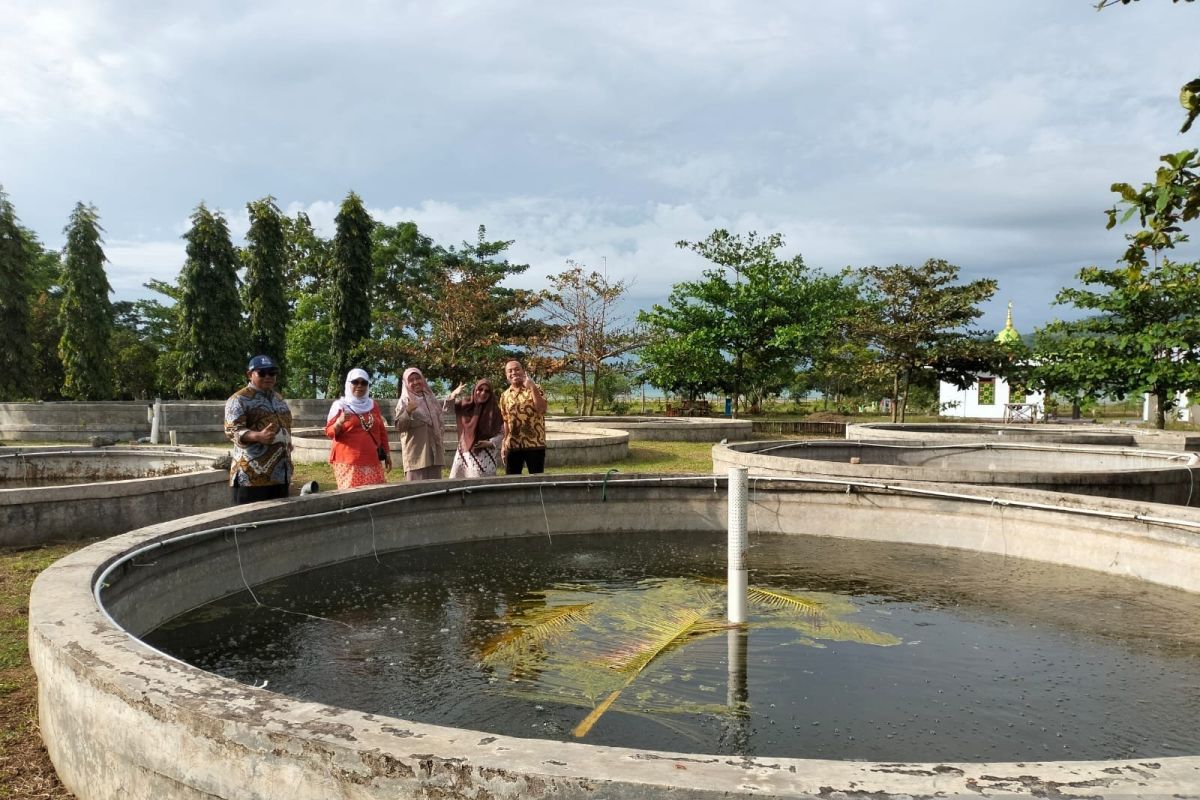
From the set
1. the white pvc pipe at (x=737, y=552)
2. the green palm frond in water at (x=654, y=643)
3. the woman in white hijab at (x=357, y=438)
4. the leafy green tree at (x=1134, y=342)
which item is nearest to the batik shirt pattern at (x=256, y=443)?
the woman in white hijab at (x=357, y=438)

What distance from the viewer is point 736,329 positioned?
3089 cm

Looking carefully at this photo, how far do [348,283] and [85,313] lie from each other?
9665 mm

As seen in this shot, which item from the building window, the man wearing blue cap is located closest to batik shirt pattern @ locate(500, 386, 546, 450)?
the man wearing blue cap

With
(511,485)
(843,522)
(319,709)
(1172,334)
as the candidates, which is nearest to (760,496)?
(843,522)

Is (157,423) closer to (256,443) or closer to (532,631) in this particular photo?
(256,443)

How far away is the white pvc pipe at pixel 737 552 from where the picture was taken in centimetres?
531

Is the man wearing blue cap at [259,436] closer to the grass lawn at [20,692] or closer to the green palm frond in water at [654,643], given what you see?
the grass lawn at [20,692]

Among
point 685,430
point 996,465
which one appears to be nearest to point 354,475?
point 996,465

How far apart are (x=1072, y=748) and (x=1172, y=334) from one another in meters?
23.7

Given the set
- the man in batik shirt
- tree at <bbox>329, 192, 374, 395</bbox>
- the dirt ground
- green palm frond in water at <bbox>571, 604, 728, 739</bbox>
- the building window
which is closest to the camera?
the dirt ground

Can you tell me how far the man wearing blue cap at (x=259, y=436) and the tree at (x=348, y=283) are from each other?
29.6 meters

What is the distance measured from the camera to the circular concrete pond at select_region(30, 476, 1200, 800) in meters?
2.14

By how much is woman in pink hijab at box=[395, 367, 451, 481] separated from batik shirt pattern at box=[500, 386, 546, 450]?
0.80 metres

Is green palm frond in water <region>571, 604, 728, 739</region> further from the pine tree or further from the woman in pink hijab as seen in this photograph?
the pine tree
